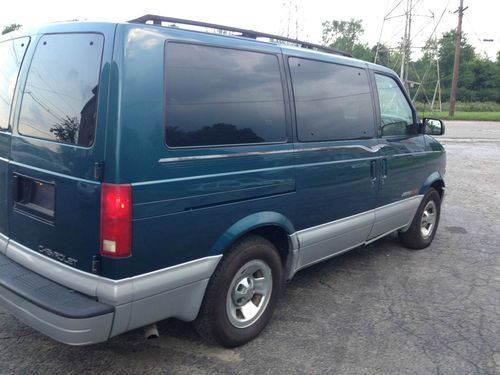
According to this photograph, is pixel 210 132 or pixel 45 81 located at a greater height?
pixel 45 81

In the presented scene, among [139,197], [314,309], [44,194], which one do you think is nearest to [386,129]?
[314,309]

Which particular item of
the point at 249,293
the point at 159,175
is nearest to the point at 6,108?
the point at 159,175

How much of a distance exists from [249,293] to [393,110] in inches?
103

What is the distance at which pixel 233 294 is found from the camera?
10.4 ft

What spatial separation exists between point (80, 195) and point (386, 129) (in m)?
3.15

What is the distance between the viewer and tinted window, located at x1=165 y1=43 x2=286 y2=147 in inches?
106

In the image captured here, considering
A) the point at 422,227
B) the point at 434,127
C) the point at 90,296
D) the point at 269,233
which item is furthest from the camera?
the point at 422,227

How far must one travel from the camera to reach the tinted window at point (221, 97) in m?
2.69

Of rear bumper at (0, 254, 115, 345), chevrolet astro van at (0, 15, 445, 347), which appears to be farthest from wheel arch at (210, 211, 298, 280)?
rear bumper at (0, 254, 115, 345)

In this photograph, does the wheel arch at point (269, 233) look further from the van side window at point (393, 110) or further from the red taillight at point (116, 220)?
the van side window at point (393, 110)

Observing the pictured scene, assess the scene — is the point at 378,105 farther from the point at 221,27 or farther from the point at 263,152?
the point at 221,27

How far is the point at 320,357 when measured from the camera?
10.4ft

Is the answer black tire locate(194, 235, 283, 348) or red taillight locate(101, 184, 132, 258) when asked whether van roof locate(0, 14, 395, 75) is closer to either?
red taillight locate(101, 184, 132, 258)

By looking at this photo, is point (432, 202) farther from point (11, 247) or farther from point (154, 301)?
point (11, 247)
